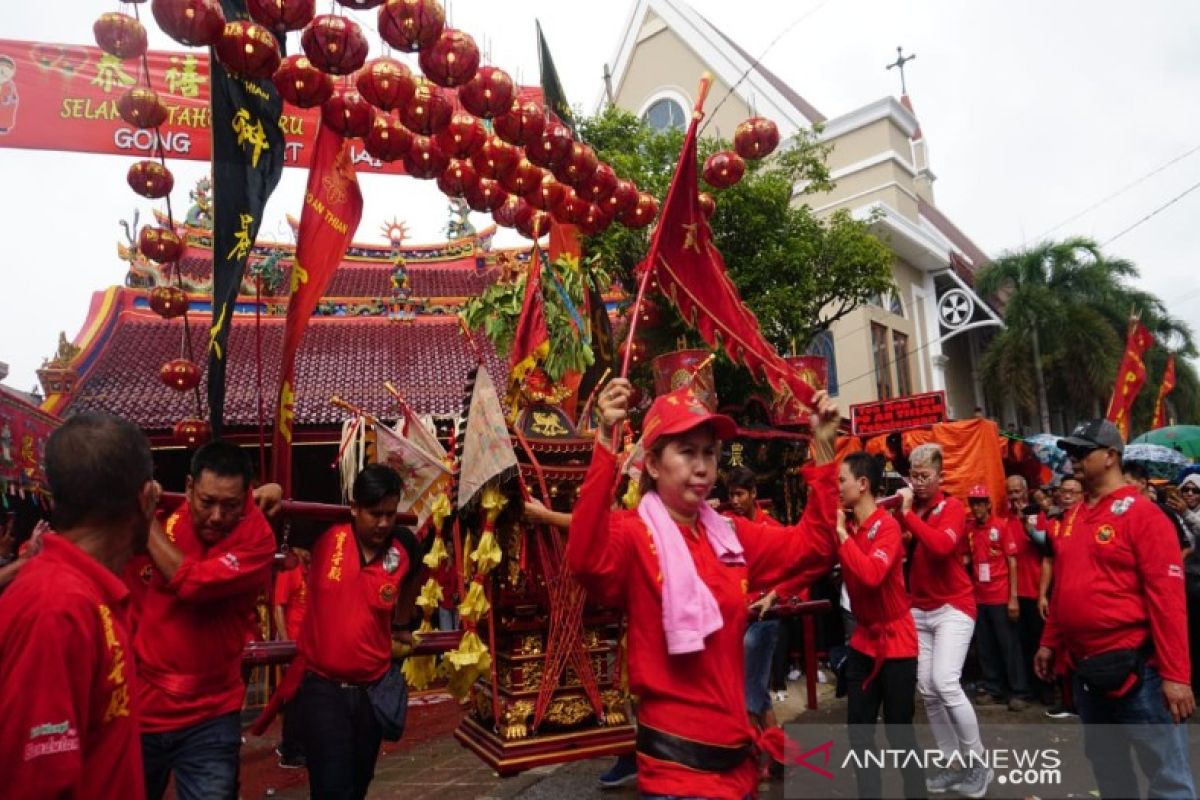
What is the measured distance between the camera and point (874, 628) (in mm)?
4109

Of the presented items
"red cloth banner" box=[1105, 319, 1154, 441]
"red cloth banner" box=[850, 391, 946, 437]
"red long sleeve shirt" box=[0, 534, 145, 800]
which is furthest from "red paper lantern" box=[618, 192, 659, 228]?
"red cloth banner" box=[1105, 319, 1154, 441]

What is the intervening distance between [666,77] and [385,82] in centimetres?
1593

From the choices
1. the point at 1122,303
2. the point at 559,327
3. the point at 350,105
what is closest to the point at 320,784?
the point at 559,327

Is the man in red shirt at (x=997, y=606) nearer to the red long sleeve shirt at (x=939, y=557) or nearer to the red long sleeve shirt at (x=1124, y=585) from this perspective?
the red long sleeve shirt at (x=939, y=557)

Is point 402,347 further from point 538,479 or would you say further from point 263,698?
point 538,479

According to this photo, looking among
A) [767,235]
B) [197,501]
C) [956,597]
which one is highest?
[767,235]

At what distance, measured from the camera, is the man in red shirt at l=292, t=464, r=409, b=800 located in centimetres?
325

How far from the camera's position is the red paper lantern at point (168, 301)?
267 inches

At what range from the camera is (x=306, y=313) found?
5.78m

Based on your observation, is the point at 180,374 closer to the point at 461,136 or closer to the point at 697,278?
the point at 461,136

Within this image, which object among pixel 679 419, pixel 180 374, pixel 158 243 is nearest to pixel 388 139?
pixel 158 243

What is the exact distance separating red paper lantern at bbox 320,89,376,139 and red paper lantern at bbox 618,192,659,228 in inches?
103

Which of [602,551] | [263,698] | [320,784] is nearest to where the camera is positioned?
[602,551]

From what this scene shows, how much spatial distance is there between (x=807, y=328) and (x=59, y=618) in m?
11.6
